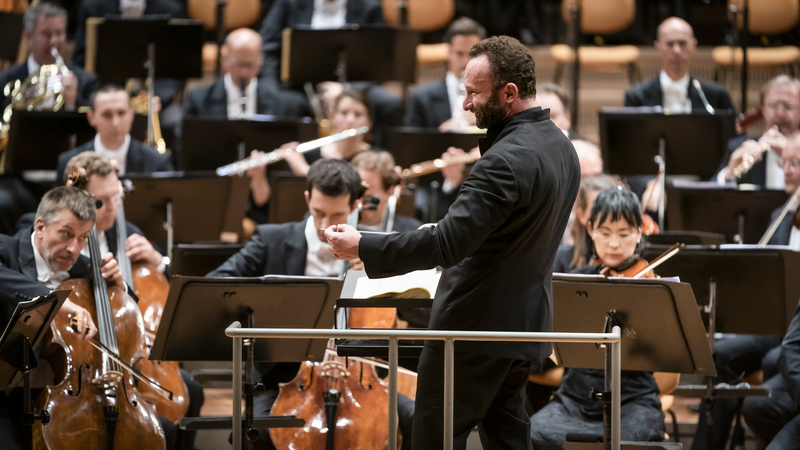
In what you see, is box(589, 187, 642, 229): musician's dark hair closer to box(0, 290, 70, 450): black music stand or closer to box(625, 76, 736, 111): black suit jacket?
box(0, 290, 70, 450): black music stand

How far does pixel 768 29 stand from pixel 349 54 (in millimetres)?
3393

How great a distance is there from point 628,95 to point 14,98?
12.6 ft

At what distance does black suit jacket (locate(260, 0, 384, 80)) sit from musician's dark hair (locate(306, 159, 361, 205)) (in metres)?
3.11

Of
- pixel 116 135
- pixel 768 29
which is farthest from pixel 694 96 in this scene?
pixel 116 135

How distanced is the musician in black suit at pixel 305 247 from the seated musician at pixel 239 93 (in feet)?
7.56

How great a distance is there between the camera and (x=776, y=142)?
486cm

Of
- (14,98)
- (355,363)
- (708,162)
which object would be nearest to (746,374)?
(708,162)

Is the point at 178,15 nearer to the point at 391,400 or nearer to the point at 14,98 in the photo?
the point at 14,98

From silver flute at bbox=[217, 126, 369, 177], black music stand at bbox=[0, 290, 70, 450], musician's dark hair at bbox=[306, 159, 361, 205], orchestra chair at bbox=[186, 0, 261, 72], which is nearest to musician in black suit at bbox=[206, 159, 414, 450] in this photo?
musician's dark hair at bbox=[306, 159, 361, 205]

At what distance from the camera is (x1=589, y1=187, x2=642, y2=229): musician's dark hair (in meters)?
3.09

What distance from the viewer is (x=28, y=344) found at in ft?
8.33

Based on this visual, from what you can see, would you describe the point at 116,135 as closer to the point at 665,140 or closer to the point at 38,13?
the point at 38,13

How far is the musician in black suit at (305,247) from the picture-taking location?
10.9ft

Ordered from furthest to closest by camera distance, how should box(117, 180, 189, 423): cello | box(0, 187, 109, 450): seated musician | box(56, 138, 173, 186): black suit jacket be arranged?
1. box(56, 138, 173, 186): black suit jacket
2. box(117, 180, 189, 423): cello
3. box(0, 187, 109, 450): seated musician
